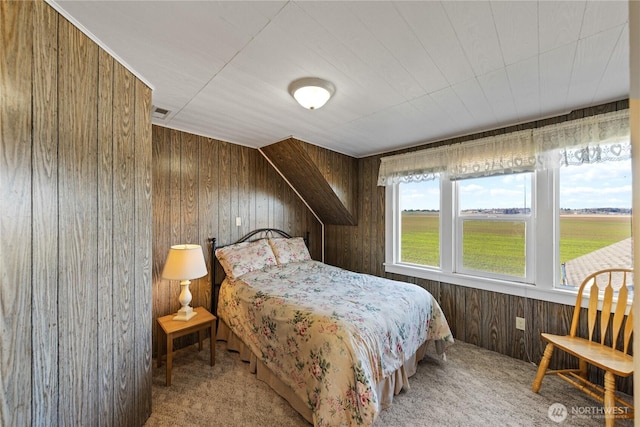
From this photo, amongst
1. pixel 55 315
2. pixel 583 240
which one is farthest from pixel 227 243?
pixel 583 240

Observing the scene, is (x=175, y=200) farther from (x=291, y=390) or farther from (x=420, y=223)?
(x=420, y=223)

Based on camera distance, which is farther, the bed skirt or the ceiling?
the bed skirt

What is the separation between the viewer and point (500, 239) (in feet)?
8.51

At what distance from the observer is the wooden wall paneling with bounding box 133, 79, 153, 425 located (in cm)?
158

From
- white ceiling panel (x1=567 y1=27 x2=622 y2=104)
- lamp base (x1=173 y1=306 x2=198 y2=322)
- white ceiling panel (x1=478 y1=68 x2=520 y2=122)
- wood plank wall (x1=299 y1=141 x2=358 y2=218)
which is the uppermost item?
white ceiling panel (x1=567 y1=27 x2=622 y2=104)

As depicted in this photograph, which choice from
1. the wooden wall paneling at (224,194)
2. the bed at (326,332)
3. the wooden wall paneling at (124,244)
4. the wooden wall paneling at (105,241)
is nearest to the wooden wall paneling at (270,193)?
the wooden wall paneling at (224,194)

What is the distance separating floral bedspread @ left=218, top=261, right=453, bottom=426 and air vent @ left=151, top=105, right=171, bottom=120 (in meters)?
1.67

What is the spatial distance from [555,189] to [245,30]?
2746mm

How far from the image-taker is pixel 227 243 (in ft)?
9.80

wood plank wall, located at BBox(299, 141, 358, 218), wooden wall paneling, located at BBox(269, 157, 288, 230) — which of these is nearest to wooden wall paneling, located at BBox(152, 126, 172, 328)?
wooden wall paneling, located at BBox(269, 157, 288, 230)


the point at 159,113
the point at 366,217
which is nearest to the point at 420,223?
the point at 366,217

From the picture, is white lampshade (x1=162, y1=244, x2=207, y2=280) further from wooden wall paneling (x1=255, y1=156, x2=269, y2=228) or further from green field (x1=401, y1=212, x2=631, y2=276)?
green field (x1=401, y1=212, x2=631, y2=276)

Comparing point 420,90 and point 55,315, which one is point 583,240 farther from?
point 55,315

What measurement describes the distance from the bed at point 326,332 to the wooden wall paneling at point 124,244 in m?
0.88
